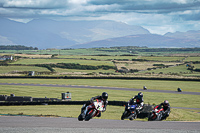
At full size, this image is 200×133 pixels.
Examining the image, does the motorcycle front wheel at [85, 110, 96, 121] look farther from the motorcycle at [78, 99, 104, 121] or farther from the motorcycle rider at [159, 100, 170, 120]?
the motorcycle rider at [159, 100, 170, 120]

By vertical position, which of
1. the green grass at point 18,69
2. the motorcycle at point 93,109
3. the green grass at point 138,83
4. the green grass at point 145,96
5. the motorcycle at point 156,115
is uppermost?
the green grass at point 18,69

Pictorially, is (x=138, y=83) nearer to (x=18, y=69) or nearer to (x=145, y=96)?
(x=145, y=96)

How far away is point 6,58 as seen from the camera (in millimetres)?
196625

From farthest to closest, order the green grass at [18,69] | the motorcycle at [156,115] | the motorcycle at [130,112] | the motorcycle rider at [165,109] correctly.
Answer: the green grass at [18,69]
the motorcycle rider at [165,109]
the motorcycle at [156,115]
the motorcycle at [130,112]

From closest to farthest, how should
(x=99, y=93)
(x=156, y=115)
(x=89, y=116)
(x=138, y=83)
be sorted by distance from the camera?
1. (x=89, y=116)
2. (x=156, y=115)
3. (x=99, y=93)
4. (x=138, y=83)

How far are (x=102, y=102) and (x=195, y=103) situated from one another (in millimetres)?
50639

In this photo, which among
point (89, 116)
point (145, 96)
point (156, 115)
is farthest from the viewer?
point (145, 96)

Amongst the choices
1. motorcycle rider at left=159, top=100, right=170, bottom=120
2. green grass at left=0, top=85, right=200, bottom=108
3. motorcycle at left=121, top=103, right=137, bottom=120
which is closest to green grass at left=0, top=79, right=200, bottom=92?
green grass at left=0, top=85, right=200, bottom=108

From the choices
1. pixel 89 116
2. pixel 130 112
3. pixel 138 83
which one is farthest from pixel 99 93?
pixel 89 116

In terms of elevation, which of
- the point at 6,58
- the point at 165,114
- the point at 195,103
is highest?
the point at 6,58

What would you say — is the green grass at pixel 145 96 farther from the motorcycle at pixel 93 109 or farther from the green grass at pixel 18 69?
the green grass at pixel 18 69

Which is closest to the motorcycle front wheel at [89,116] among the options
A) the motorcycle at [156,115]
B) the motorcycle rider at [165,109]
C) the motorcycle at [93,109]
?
Answer: the motorcycle at [93,109]

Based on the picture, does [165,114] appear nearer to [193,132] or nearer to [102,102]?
[102,102]

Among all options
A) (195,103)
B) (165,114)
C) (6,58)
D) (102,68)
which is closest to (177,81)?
(195,103)
